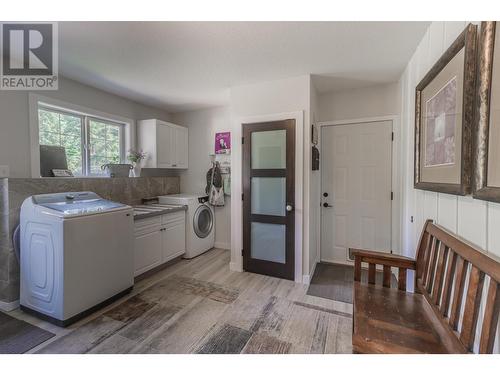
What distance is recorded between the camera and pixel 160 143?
11.6 ft

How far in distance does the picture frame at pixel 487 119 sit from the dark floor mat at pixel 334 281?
177cm

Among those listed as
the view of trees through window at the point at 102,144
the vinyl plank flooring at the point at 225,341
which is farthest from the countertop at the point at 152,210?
the vinyl plank flooring at the point at 225,341

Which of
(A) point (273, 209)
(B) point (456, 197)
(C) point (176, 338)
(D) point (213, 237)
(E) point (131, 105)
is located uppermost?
(E) point (131, 105)

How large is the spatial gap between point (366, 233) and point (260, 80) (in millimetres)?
2410

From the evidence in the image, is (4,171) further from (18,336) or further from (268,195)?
(268,195)

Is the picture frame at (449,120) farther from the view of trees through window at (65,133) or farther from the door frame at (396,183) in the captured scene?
the view of trees through window at (65,133)

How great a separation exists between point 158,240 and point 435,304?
9.06 ft

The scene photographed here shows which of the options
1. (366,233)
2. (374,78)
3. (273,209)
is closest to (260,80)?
(374,78)

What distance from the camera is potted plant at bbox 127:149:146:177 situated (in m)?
3.35

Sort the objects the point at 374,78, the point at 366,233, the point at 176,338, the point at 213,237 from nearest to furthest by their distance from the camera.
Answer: the point at 176,338 < the point at 374,78 < the point at 366,233 < the point at 213,237

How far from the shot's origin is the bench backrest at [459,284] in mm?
873
